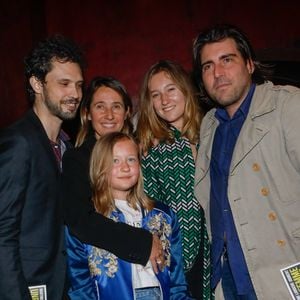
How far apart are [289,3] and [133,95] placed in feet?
6.05

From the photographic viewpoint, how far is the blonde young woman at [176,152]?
2.42 m

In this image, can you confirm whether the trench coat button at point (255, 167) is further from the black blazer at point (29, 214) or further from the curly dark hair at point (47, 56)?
the curly dark hair at point (47, 56)

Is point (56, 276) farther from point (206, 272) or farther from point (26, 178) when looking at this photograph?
point (206, 272)

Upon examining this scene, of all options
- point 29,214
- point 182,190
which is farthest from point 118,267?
point 182,190

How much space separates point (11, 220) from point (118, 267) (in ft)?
1.91

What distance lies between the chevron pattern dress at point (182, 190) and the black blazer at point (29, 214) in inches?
24.5

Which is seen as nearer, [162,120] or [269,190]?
[269,190]

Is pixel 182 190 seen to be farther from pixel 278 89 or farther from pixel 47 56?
pixel 47 56

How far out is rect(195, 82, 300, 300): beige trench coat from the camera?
195cm

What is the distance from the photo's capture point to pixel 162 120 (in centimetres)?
276

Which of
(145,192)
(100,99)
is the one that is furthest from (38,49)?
(145,192)

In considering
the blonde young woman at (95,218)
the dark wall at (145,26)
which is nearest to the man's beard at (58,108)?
the blonde young woman at (95,218)

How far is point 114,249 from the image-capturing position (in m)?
2.01

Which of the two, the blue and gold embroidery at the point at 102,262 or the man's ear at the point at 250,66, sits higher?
the man's ear at the point at 250,66
